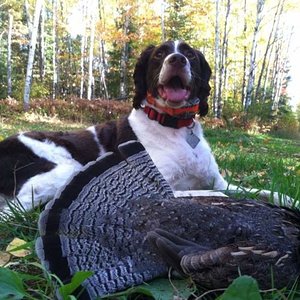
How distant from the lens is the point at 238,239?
1474 mm

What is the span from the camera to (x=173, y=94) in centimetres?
383

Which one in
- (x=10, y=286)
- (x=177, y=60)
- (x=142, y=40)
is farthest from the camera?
(x=142, y=40)

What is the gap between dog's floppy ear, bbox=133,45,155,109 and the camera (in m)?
4.08

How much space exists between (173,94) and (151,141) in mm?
502

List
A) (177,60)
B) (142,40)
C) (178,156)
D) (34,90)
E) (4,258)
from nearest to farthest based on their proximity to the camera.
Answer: (4,258) → (178,156) → (177,60) → (142,40) → (34,90)

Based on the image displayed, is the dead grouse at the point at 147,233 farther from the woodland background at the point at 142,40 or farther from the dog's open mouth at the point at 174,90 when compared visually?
the woodland background at the point at 142,40

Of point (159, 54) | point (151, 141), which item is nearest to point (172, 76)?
point (159, 54)

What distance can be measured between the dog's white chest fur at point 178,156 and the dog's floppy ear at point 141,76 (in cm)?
38

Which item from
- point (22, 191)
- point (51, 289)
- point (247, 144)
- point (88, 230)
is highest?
point (88, 230)

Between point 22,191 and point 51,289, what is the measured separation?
5.62 feet

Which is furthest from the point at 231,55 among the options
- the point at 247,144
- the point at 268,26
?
the point at 247,144

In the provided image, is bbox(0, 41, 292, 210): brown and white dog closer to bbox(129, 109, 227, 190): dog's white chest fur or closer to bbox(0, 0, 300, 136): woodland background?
bbox(129, 109, 227, 190): dog's white chest fur

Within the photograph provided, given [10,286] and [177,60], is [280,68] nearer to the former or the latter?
[177,60]

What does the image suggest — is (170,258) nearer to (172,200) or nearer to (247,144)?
(172,200)
